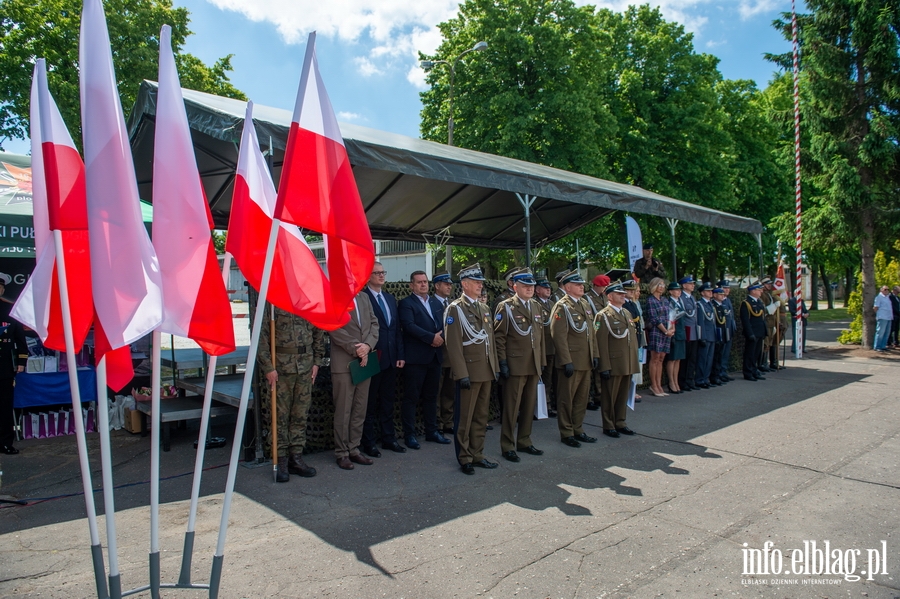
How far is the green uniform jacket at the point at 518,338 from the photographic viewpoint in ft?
21.4

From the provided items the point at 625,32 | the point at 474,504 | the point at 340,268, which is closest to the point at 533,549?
the point at 474,504

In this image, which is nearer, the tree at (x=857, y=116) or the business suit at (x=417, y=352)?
the business suit at (x=417, y=352)

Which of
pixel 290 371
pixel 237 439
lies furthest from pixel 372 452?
pixel 237 439

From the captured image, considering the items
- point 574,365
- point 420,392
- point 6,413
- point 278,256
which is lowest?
point 6,413

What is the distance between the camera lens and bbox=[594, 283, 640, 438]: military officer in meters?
7.63

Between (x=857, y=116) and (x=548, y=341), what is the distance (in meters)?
15.0

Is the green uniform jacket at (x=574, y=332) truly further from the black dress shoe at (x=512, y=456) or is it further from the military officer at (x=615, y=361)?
the black dress shoe at (x=512, y=456)

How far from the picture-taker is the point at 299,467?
5871 mm

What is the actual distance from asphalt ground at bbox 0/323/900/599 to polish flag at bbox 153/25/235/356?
1.81m

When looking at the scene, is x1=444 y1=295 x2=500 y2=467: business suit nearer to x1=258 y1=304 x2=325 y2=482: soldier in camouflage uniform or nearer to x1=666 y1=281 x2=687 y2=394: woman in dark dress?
x1=258 y1=304 x2=325 y2=482: soldier in camouflage uniform

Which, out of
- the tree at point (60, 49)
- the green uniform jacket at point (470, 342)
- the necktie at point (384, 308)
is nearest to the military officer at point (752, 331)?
the green uniform jacket at point (470, 342)

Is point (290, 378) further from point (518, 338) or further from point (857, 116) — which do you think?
point (857, 116)

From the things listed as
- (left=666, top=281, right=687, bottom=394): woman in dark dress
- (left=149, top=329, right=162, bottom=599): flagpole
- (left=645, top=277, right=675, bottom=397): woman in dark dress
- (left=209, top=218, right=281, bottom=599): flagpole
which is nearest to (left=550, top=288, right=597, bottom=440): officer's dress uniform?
(left=645, top=277, right=675, bottom=397): woman in dark dress

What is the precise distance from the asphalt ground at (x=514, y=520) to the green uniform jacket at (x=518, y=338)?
40.8 inches
